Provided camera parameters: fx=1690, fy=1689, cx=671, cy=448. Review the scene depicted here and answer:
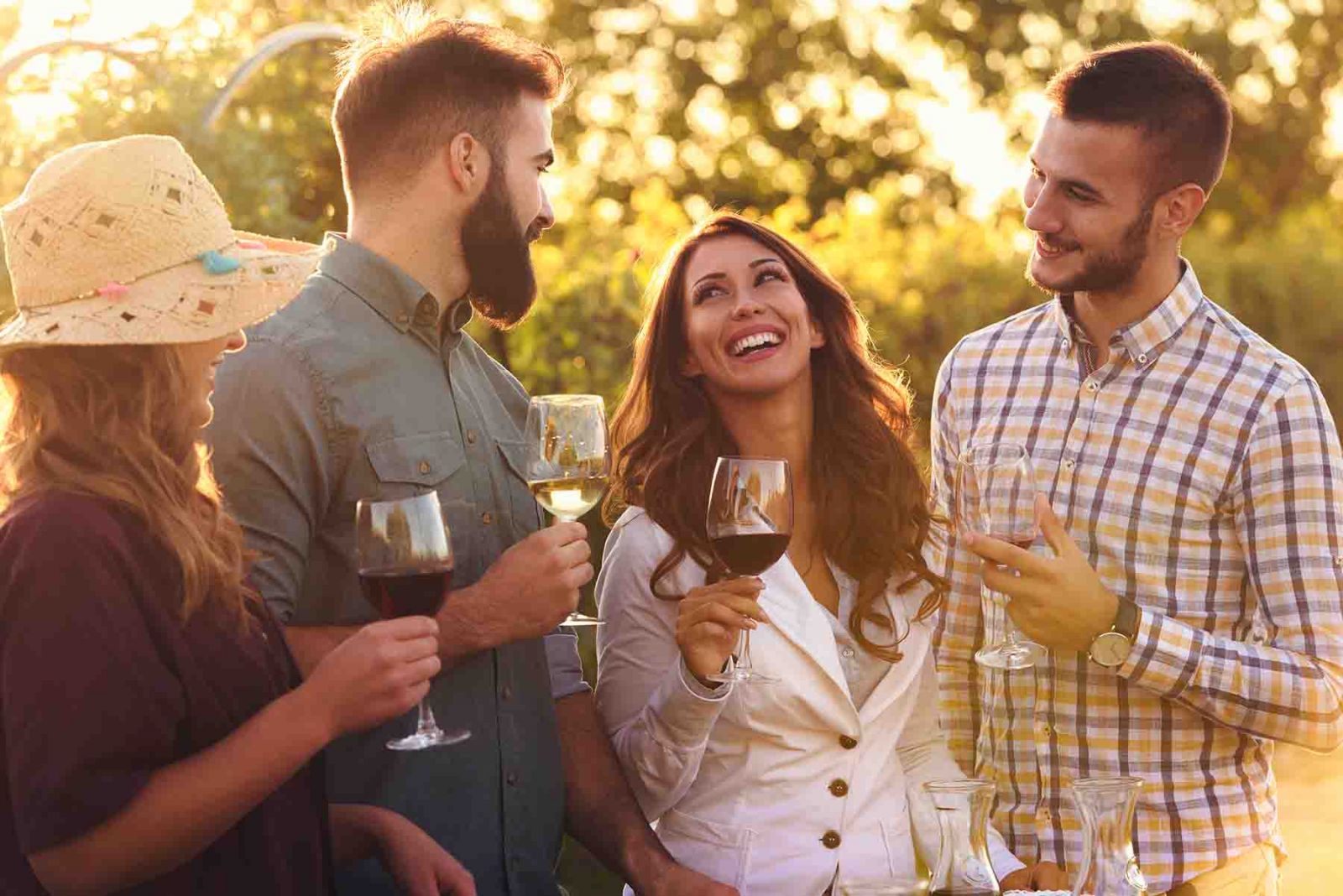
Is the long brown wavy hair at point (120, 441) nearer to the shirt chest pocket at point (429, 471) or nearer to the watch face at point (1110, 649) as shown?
the shirt chest pocket at point (429, 471)

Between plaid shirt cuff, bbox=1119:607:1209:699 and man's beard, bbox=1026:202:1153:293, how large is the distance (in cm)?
82

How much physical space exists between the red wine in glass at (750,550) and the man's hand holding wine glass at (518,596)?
0.29 metres

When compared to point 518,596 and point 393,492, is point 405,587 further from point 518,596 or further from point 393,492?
point 393,492

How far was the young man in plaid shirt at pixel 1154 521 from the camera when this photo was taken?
374 centimetres

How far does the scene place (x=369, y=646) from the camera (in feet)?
8.50

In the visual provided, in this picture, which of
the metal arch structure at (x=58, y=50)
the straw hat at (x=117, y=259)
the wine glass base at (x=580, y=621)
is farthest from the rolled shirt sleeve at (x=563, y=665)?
the metal arch structure at (x=58, y=50)

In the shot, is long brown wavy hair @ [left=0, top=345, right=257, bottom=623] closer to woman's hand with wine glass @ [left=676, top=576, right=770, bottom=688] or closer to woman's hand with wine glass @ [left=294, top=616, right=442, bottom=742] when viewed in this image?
woman's hand with wine glass @ [left=294, top=616, right=442, bottom=742]

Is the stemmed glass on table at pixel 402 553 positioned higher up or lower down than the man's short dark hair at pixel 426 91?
lower down

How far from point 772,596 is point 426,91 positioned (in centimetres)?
134

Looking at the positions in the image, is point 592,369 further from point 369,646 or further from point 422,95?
point 369,646

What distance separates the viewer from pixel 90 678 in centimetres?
237

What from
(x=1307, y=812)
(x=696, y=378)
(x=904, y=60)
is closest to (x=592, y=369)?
(x=696, y=378)

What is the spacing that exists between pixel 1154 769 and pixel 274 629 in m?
2.15

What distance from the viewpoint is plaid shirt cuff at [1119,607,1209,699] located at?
3.69m
